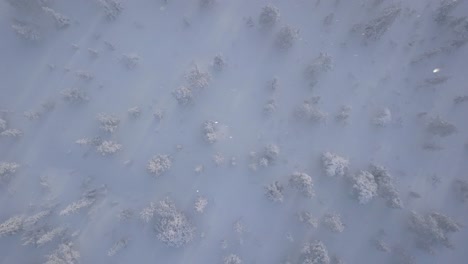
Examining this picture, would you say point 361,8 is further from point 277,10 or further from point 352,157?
point 352,157

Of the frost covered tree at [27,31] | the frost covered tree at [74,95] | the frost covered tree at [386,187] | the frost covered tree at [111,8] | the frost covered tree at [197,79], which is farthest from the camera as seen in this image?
the frost covered tree at [111,8]

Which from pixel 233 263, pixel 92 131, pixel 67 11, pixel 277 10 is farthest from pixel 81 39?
pixel 233 263

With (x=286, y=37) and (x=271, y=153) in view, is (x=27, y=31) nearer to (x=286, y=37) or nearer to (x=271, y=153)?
(x=286, y=37)

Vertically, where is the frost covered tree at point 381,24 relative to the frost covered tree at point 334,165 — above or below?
above

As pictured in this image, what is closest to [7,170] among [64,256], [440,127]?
[64,256]

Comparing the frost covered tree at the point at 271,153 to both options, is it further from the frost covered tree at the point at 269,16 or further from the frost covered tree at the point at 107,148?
the frost covered tree at the point at 107,148

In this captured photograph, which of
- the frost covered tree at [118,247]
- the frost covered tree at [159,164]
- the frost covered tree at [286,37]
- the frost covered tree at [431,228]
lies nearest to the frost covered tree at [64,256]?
the frost covered tree at [118,247]
